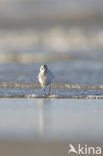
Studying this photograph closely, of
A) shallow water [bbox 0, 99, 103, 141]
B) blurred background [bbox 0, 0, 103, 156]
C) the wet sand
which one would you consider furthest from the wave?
the wet sand

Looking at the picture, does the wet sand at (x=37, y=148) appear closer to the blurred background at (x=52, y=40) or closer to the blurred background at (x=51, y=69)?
the blurred background at (x=51, y=69)

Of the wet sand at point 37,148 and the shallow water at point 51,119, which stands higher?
the shallow water at point 51,119

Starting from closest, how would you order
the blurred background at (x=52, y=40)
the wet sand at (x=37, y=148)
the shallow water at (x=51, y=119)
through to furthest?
the wet sand at (x=37, y=148), the shallow water at (x=51, y=119), the blurred background at (x=52, y=40)

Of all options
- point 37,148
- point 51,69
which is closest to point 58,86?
point 51,69

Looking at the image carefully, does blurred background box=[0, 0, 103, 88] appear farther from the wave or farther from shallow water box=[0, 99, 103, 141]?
shallow water box=[0, 99, 103, 141]

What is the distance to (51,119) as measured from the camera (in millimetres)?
7883

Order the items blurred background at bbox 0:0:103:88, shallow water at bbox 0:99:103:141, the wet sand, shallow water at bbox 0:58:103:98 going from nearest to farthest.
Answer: the wet sand < shallow water at bbox 0:99:103:141 < shallow water at bbox 0:58:103:98 < blurred background at bbox 0:0:103:88

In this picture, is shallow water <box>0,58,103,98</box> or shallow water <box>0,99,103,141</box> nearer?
shallow water <box>0,99,103,141</box>

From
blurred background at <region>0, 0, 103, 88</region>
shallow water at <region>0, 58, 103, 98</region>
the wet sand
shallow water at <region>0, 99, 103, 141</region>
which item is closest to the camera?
the wet sand

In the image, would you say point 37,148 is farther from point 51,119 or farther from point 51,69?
point 51,69

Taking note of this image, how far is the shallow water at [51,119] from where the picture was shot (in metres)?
6.76

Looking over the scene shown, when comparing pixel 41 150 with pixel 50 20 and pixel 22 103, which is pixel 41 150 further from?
pixel 50 20

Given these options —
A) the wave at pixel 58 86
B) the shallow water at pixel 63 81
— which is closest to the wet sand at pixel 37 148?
the shallow water at pixel 63 81

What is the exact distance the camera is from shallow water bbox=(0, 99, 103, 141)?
22.2 feet
